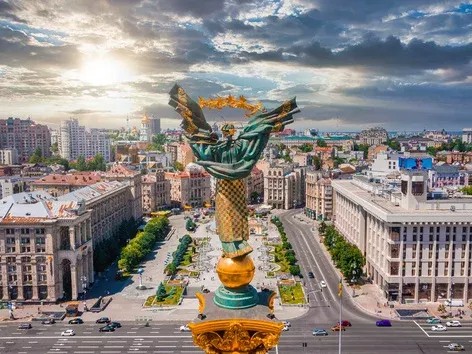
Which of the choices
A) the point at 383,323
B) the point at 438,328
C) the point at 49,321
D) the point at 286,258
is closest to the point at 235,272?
the point at 383,323

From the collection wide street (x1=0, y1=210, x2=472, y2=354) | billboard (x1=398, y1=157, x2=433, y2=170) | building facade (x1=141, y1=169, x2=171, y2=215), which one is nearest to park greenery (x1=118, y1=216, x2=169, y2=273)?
wide street (x1=0, y1=210, x2=472, y2=354)

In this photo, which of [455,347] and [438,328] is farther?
[438,328]

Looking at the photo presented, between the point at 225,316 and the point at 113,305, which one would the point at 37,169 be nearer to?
the point at 113,305

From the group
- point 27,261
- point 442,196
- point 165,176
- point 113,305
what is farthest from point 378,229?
point 165,176

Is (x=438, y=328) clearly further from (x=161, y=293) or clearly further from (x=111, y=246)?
(x=111, y=246)

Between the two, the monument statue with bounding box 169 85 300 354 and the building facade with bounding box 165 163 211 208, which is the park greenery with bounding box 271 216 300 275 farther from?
the monument statue with bounding box 169 85 300 354
